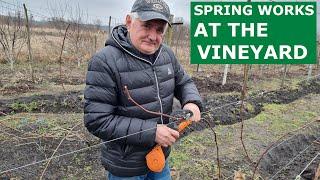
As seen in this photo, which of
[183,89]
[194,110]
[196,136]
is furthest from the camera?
[196,136]

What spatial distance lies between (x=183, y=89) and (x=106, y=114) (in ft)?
1.98

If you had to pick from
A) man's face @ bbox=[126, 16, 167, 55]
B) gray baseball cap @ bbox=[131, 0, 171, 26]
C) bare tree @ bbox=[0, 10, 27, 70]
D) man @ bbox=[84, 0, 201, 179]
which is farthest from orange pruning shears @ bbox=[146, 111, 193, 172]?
bare tree @ bbox=[0, 10, 27, 70]

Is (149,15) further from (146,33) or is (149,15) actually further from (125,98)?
(125,98)

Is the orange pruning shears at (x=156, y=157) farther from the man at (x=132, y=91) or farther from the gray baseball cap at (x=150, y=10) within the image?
the gray baseball cap at (x=150, y=10)

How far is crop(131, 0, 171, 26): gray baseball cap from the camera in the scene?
181cm

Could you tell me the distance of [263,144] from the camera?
4.83 m

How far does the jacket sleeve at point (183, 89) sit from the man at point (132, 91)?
0.11m

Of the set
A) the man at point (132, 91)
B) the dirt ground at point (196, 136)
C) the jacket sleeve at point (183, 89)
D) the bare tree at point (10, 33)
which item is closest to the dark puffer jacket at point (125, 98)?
the man at point (132, 91)

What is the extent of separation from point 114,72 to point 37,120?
12.6ft

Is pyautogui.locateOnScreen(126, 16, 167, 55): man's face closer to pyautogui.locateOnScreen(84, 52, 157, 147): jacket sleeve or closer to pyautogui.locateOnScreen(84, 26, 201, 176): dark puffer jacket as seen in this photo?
pyautogui.locateOnScreen(84, 26, 201, 176): dark puffer jacket

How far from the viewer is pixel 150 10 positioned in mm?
1827

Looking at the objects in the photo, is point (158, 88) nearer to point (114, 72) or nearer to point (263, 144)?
point (114, 72)

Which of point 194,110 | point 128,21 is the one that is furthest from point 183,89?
point 128,21

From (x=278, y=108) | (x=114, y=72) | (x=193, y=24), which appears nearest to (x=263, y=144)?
(x=278, y=108)
